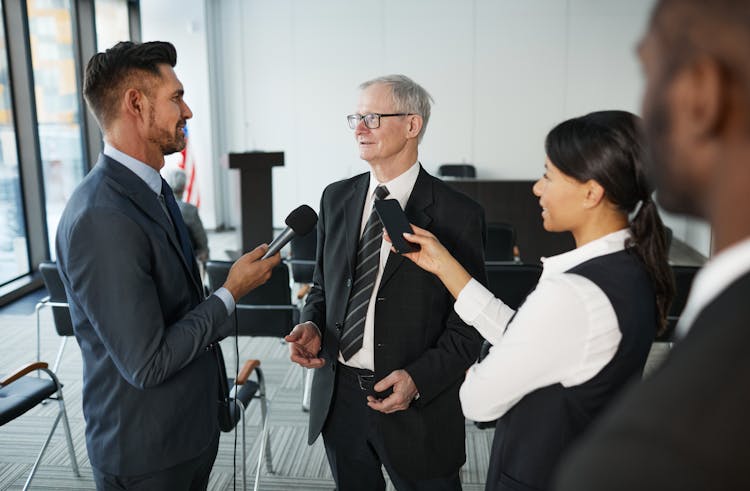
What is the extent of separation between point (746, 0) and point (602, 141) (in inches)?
29.4

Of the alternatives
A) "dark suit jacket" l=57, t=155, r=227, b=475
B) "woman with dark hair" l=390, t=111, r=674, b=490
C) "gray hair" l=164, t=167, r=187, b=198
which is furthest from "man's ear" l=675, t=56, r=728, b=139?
"gray hair" l=164, t=167, r=187, b=198

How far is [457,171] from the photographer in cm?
850

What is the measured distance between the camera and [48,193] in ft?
21.7

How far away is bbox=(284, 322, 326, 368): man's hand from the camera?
1777mm

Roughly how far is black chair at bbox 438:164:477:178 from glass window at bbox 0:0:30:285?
17.7 ft

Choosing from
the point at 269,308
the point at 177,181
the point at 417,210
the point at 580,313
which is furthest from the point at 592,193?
the point at 177,181

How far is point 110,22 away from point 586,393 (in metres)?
8.96

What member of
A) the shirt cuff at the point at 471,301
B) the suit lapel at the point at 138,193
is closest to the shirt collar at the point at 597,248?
the shirt cuff at the point at 471,301

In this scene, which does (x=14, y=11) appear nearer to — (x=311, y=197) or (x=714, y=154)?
(x=311, y=197)

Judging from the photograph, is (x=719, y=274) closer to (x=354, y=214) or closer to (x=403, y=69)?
(x=354, y=214)

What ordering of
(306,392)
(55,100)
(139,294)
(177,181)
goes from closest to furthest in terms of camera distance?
(139,294) < (306,392) < (177,181) < (55,100)

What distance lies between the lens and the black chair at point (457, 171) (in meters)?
8.48

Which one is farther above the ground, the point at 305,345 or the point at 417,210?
the point at 417,210

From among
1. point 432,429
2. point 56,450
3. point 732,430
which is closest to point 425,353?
point 432,429
